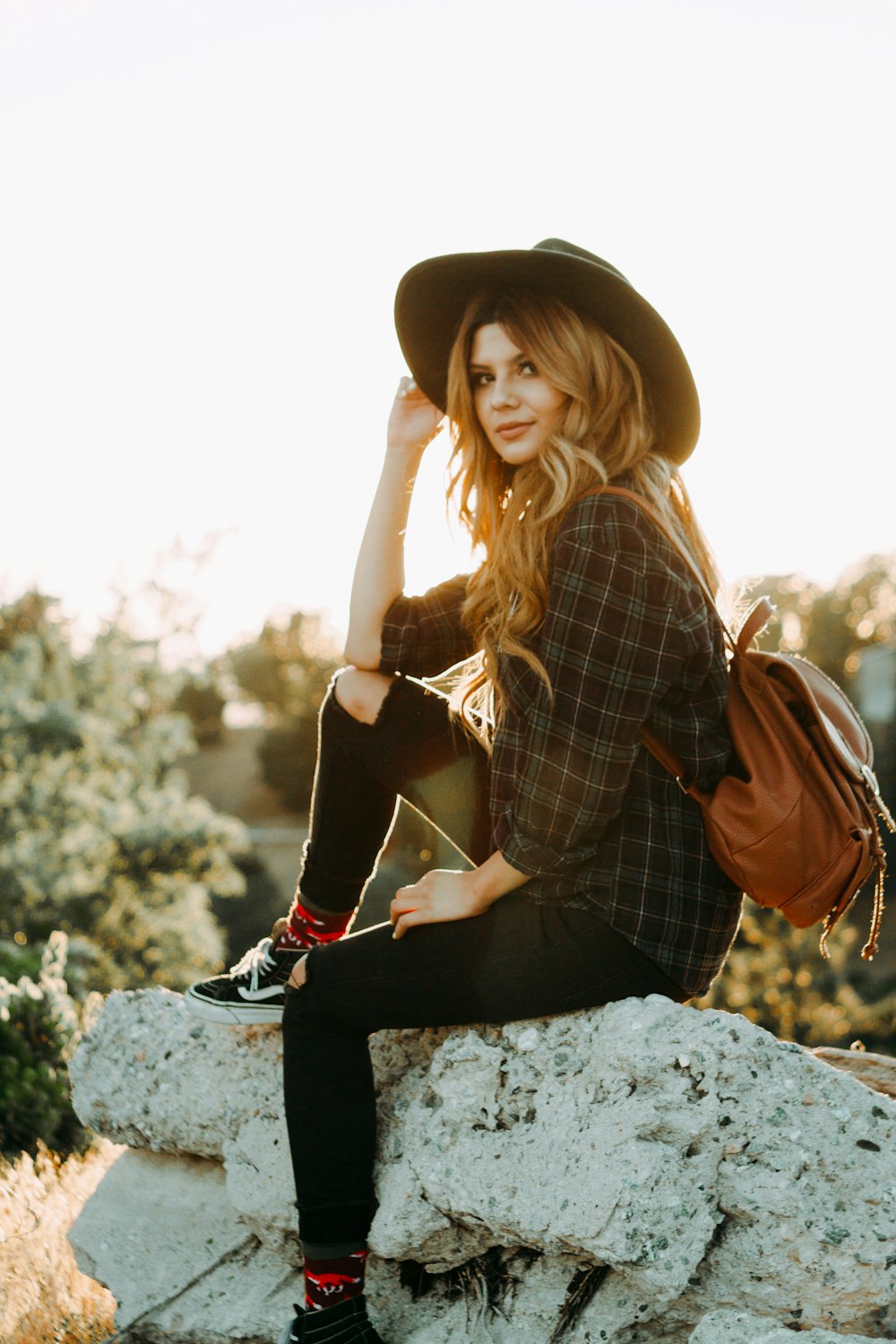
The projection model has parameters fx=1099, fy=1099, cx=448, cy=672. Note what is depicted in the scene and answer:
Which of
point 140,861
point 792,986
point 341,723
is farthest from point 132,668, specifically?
point 341,723

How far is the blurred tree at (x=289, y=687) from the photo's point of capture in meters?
24.5

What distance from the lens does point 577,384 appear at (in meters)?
2.47

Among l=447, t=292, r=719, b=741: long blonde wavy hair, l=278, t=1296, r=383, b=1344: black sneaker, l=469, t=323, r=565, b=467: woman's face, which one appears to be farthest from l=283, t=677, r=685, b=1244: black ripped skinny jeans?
l=469, t=323, r=565, b=467: woman's face

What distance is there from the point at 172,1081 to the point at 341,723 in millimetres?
1186

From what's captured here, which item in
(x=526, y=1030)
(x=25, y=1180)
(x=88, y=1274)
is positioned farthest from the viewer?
(x=25, y=1180)

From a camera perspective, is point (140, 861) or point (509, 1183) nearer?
point (509, 1183)

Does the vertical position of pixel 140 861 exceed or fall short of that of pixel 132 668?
it falls short

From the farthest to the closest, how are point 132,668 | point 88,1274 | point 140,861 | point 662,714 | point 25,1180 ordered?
point 132,668 < point 140,861 < point 25,1180 < point 88,1274 < point 662,714

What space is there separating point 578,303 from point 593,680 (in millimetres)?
886

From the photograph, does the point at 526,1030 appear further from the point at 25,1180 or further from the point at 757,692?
the point at 25,1180

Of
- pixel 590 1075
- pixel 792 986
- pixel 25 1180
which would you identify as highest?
pixel 590 1075

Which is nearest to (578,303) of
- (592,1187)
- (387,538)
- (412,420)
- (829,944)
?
(412,420)

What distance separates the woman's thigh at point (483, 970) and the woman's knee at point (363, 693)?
0.56m

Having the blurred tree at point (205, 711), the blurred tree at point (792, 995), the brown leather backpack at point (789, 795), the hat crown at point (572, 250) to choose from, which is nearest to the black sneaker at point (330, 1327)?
the brown leather backpack at point (789, 795)
